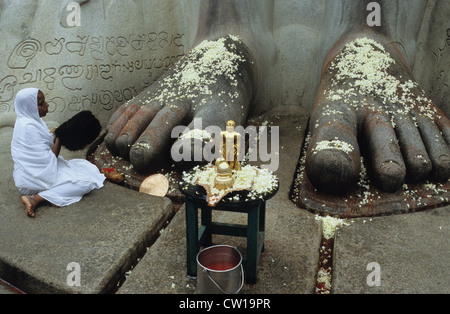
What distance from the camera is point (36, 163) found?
6.57 ft

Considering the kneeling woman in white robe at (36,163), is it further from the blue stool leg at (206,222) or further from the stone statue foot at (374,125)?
the stone statue foot at (374,125)

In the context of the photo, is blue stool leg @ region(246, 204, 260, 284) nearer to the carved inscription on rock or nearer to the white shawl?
the white shawl

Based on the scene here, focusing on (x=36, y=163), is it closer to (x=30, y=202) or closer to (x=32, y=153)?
(x=32, y=153)

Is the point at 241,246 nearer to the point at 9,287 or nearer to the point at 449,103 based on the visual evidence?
the point at 9,287

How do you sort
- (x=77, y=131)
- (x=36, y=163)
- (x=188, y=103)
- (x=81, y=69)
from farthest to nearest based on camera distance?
(x=81, y=69) < (x=188, y=103) < (x=77, y=131) < (x=36, y=163)

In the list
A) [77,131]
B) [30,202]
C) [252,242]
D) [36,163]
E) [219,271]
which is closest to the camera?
[219,271]

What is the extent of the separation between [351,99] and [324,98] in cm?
14

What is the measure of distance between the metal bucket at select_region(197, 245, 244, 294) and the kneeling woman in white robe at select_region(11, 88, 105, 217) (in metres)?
0.87

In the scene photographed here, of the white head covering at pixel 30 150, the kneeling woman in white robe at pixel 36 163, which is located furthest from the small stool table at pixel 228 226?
the white head covering at pixel 30 150

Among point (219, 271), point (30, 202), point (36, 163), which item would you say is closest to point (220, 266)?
point (219, 271)

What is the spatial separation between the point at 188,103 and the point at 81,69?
109 cm

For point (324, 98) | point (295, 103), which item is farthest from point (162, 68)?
point (324, 98)

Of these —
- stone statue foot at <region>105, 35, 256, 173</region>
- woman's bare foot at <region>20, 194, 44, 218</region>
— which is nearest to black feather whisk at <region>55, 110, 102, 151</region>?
stone statue foot at <region>105, 35, 256, 173</region>

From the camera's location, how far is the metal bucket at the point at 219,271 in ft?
4.34
